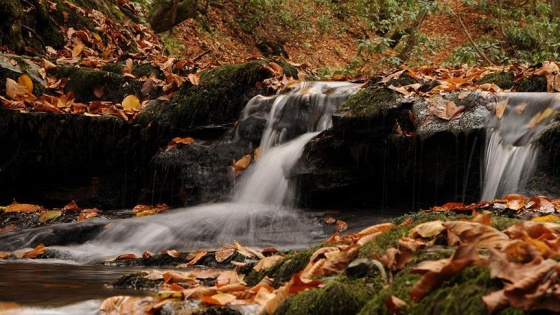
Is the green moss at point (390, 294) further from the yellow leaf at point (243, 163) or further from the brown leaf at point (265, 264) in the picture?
the yellow leaf at point (243, 163)

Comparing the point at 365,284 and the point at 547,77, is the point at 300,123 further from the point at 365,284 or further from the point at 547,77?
the point at 365,284

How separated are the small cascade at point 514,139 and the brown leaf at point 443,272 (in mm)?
3927

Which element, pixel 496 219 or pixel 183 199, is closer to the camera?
pixel 496 219

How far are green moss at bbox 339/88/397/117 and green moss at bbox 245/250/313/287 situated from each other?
11.1 feet

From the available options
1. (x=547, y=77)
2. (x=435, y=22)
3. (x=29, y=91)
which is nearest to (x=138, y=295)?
(x=547, y=77)

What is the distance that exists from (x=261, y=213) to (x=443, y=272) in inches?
175

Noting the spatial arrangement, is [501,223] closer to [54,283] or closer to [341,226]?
[54,283]

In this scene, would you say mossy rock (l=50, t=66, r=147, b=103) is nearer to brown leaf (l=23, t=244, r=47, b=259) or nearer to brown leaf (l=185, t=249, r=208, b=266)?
brown leaf (l=23, t=244, r=47, b=259)

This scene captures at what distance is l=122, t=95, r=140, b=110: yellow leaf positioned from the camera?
817 centimetres

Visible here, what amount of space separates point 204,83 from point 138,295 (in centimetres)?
523

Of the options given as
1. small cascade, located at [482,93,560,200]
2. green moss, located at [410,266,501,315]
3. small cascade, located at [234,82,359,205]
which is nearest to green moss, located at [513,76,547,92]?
small cascade, located at [482,93,560,200]

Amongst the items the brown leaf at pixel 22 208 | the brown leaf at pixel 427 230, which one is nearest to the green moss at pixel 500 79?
the brown leaf at pixel 427 230

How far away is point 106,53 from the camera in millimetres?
9898

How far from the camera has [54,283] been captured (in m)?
3.72
